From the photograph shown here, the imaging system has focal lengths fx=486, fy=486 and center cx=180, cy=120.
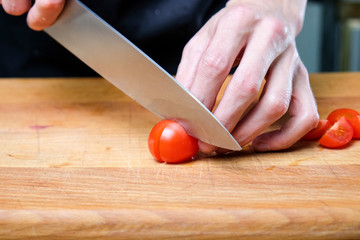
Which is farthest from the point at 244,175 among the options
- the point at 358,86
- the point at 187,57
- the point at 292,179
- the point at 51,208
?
the point at 358,86

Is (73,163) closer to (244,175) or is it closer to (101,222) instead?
(101,222)

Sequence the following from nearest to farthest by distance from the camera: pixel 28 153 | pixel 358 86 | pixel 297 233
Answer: pixel 297 233
pixel 28 153
pixel 358 86

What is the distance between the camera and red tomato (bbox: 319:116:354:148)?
1.16 metres

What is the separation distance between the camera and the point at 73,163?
1144 mm

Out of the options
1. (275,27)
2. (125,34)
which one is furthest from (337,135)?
(125,34)

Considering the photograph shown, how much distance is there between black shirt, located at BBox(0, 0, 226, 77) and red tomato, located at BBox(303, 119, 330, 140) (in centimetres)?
69

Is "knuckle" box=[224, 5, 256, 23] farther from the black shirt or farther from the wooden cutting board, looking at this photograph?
the black shirt

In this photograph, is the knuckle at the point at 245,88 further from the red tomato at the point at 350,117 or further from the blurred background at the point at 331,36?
the blurred background at the point at 331,36

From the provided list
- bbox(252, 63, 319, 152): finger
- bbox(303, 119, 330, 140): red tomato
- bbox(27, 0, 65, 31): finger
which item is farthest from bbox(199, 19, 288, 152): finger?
bbox(27, 0, 65, 31): finger

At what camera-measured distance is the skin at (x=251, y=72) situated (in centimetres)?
105

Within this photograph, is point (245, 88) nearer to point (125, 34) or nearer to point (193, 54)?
point (193, 54)

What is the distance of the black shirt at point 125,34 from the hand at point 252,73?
53 centimetres

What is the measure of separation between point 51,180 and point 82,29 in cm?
41

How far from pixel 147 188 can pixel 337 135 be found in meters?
0.48
